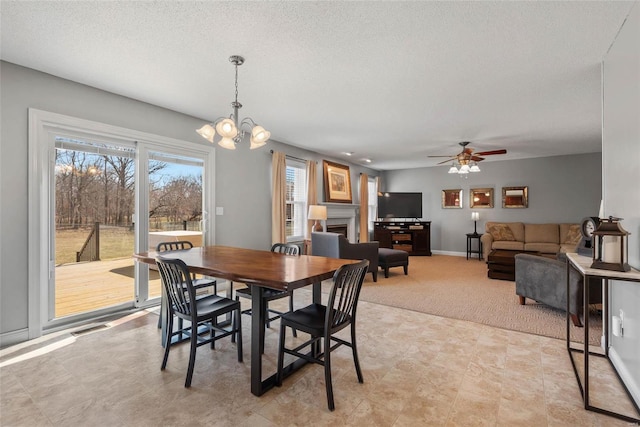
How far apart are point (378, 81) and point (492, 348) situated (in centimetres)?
266

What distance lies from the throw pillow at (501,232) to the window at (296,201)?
14.2ft

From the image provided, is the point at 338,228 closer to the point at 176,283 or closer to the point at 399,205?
the point at 399,205

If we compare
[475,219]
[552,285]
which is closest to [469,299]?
[552,285]

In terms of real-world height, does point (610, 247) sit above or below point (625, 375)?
above

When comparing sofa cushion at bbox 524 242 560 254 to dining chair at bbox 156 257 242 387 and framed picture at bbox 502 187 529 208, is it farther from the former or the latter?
dining chair at bbox 156 257 242 387

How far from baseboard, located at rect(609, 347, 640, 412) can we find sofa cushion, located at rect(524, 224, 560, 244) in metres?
4.96

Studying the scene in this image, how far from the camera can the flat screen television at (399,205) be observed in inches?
325

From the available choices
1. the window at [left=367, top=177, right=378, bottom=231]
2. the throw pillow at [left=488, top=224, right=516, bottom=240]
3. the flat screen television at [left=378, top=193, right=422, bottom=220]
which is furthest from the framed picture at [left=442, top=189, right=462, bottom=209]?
the window at [left=367, top=177, right=378, bottom=231]

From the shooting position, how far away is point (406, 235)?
7973 mm

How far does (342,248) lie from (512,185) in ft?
17.1

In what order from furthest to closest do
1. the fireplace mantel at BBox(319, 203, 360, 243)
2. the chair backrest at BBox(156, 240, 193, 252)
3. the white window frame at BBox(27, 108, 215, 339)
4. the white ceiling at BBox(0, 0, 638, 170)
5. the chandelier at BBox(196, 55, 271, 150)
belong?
the fireplace mantel at BBox(319, 203, 360, 243) → the chair backrest at BBox(156, 240, 193, 252) → the white window frame at BBox(27, 108, 215, 339) → the chandelier at BBox(196, 55, 271, 150) → the white ceiling at BBox(0, 0, 638, 170)

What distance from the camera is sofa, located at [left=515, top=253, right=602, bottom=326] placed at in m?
2.97

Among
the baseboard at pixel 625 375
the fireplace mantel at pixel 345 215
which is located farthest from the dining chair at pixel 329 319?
the fireplace mantel at pixel 345 215

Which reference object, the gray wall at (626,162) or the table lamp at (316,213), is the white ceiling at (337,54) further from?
the table lamp at (316,213)
